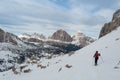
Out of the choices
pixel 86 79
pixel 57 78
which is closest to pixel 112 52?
pixel 57 78

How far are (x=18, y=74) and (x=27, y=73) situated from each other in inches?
86.0

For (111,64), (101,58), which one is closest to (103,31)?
(101,58)

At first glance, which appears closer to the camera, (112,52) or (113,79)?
(113,79)

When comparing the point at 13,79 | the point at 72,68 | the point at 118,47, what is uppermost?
the point at 118,47

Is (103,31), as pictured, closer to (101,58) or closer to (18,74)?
(18,74)

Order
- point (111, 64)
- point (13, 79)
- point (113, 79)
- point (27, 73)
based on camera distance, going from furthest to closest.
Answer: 1. point (27, 73)
2. point (13, 79)
3. point (111, 64)
4. point (113, 79)

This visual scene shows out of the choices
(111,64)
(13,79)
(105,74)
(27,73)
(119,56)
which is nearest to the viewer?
(105,74)

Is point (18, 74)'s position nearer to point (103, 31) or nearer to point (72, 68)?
point (72, 68)

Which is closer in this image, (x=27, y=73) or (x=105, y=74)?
(x=105, y=74)

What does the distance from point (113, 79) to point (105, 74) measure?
3150 mm

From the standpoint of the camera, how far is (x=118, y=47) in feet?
144

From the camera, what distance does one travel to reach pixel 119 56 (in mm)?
37500

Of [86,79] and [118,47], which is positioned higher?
[118,47]

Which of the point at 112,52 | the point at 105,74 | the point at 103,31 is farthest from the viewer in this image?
the point at 103,31
